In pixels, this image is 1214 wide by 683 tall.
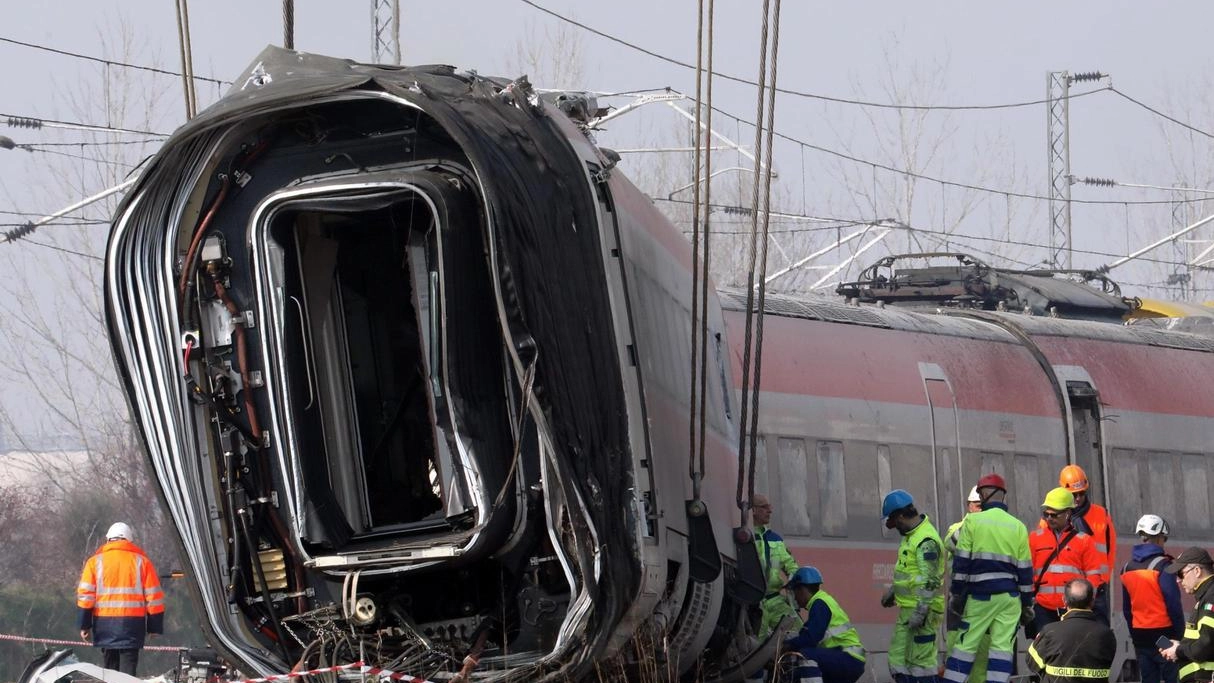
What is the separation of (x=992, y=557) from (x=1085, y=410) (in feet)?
18.3

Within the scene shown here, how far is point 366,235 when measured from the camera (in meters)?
7.30

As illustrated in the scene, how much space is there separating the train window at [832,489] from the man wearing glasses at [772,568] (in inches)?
97.7

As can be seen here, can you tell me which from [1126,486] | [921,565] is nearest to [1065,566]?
[921,565]

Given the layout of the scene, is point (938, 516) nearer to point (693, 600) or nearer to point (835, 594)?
point (835, 594)

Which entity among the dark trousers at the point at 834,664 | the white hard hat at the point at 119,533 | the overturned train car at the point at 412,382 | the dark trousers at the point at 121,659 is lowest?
the dark trousers at the point at 121,659

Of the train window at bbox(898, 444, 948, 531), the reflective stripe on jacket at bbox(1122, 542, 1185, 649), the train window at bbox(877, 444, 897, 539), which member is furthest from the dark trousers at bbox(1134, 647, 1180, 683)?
the train window at bbox(898, 444, 948, 531)

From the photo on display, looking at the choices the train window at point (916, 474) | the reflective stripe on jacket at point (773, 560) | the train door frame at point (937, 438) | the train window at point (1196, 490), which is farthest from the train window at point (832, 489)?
the train window at point (1196, 490)

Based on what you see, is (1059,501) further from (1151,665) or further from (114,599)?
(114,599)

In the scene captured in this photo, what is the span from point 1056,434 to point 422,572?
9.34 meters

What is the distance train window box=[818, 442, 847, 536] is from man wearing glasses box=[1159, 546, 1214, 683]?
375 cm

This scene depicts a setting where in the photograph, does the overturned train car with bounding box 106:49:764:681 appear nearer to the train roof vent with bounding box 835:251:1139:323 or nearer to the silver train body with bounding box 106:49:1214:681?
the silver train body with bounding box 106:49:1214:681

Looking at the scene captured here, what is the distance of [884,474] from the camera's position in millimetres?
13336

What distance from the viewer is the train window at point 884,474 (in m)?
13.2

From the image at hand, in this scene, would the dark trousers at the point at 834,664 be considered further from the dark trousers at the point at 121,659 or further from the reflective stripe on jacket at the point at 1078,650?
the dark trousers at the point at 121,659
